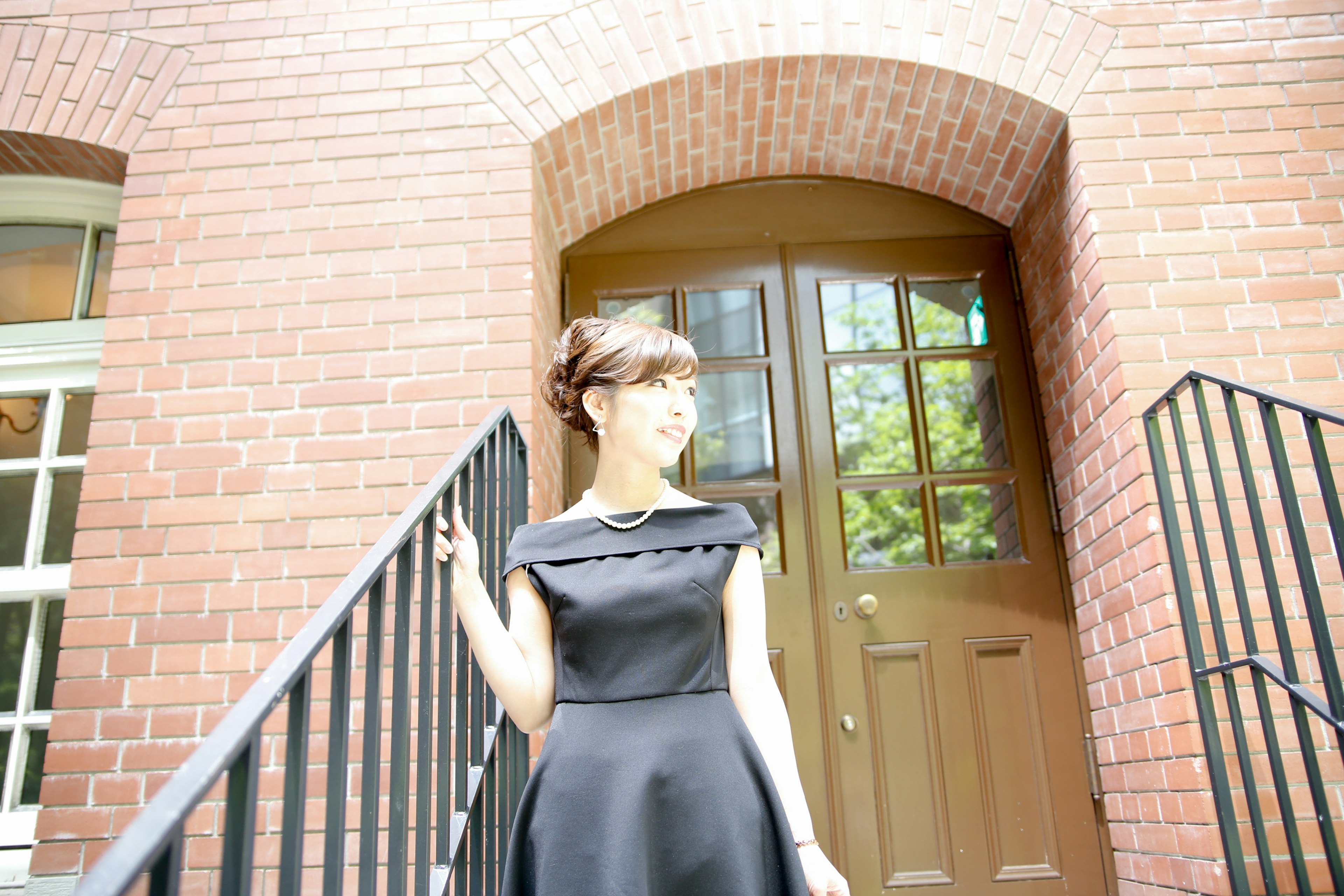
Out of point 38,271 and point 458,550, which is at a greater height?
point 38,271

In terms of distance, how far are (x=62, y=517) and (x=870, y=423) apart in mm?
8394

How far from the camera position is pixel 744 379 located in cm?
1330

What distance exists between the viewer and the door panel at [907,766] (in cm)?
299

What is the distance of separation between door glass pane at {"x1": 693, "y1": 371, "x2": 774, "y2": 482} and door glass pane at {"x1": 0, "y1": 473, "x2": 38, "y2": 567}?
2.62 meters

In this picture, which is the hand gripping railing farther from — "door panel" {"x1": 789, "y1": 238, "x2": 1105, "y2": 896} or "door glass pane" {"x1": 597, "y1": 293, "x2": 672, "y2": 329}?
"door panel" {"x1": 789, "y1": 238, "x2": 1105, "y2": 896}

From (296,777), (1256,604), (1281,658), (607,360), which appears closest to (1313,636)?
(1281,658)

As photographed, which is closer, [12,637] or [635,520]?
[635,520]

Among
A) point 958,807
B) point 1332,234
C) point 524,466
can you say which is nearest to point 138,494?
point 524,466

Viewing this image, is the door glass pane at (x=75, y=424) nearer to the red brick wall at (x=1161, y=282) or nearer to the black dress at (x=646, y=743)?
the black dress at (x=646, y=743)

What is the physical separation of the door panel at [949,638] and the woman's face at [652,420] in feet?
5.33

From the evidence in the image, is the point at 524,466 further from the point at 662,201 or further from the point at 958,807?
the point at 958,807

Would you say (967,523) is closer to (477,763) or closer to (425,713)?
(477,763)

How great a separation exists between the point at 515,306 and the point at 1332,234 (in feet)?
8.93

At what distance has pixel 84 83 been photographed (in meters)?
3.34
